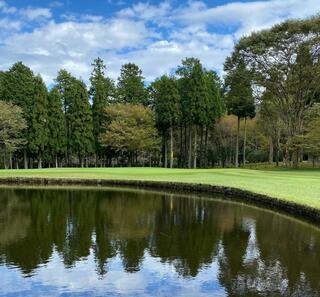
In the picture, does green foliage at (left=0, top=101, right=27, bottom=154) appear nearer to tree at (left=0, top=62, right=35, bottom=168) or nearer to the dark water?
tree at (left=0, top=62, right=35, bottom=168)

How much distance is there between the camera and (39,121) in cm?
4950

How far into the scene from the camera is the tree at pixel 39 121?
4869 centimetres

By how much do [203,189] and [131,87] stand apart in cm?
3492

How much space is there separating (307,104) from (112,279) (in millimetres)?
42282

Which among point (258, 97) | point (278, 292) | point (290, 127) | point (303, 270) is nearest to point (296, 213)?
point (303, 270)

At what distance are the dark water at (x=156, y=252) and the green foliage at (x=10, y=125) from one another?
30394mm

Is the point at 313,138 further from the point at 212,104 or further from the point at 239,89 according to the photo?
the point at 212,104

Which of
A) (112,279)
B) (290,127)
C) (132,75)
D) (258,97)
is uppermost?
(132,75)

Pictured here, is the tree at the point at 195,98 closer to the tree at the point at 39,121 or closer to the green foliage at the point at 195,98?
the green foliage at the point at 195,98

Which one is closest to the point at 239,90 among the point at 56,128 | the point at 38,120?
the point at 56,128

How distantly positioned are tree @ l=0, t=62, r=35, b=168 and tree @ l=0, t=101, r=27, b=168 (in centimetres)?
252

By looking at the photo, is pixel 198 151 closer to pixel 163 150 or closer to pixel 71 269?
pixel 163 150

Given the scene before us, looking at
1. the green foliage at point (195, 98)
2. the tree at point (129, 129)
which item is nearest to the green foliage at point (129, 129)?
the tree at point (129, 129)

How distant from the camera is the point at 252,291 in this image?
7555 millimetres
